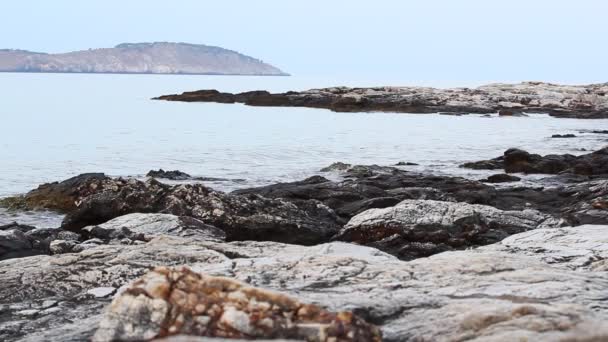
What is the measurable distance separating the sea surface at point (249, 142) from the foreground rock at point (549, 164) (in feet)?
4.13

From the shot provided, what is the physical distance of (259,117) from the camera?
59531mm

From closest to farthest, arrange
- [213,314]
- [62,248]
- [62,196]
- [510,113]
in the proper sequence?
[213,314] < [62,248] < [62,196] < [510,113]

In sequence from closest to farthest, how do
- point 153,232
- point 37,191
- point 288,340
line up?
point 288,340
point 153,232
point 37,191

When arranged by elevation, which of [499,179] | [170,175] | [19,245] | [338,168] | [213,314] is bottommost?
[170,175]

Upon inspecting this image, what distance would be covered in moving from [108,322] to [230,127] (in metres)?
44.0

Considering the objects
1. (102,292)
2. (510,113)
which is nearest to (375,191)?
(102,292)

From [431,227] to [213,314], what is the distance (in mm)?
8137

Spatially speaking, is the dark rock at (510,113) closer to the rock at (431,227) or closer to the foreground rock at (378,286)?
the rock at (431,227)

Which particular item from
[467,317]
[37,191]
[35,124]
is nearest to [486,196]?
[37,191]

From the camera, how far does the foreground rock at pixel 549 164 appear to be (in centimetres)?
2316

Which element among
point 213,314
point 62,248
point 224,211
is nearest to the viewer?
point 213,314

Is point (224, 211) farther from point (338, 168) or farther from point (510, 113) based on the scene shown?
point (510, 113)

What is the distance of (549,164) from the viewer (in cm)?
2389

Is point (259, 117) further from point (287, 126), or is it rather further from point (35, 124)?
point (35, 124)
